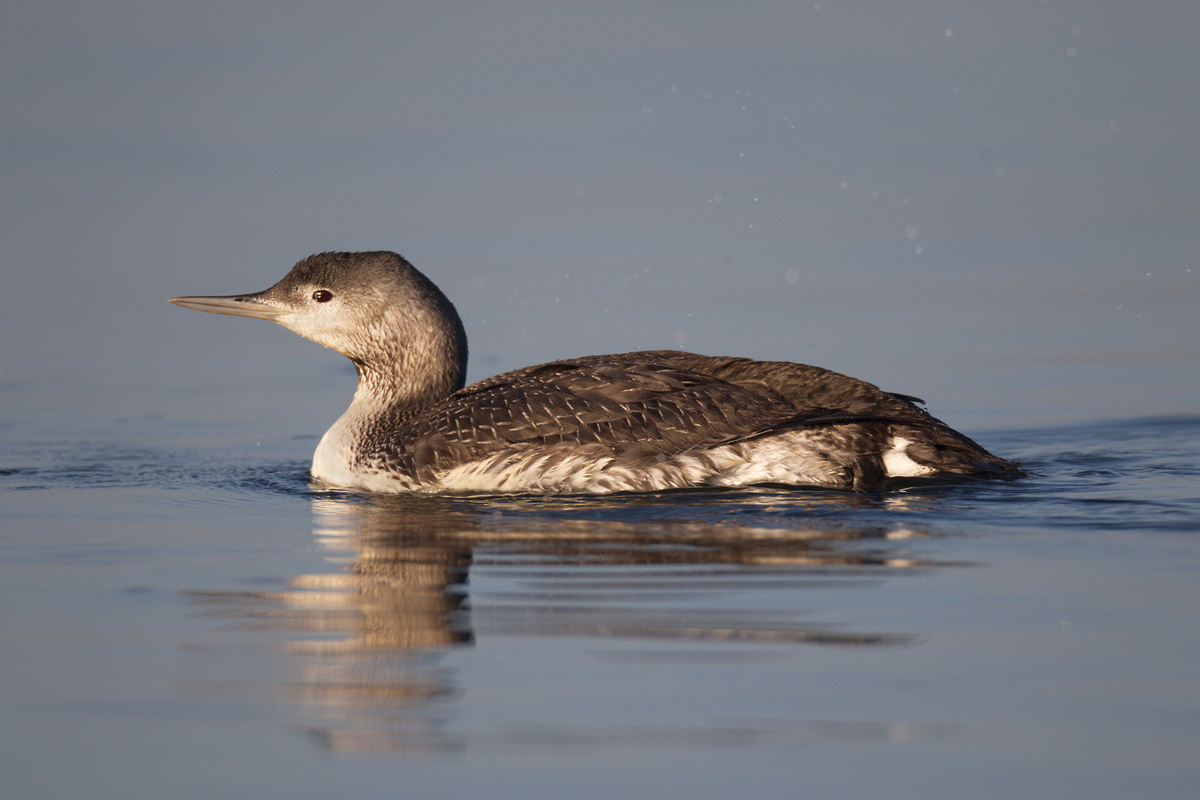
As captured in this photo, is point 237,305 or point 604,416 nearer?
point 604,416

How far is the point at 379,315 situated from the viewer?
8.06 meters

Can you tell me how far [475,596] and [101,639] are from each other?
3.91 ft

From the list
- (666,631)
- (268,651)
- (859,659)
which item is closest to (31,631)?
(268,651)

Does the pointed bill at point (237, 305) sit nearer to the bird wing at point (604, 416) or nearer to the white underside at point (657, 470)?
the bird wing at point (604, 416)

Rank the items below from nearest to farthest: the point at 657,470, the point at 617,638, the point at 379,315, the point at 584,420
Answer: the point at 617,638, the point at 657,470, the point at 584,420, the point at 379,315

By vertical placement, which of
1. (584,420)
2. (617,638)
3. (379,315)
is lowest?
(617,638)

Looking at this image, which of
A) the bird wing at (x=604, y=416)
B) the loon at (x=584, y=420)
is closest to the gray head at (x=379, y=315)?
the loon at (x=584, y=420)

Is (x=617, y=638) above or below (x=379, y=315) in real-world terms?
below

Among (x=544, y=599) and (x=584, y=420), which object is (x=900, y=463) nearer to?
(x=584, y=420)

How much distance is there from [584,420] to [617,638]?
2627 mm

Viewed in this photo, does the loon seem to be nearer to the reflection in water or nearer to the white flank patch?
the white flank patch

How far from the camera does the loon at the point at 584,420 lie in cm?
713

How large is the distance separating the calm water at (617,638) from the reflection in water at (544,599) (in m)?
0.01

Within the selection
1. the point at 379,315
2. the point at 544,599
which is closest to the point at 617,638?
the point at 544,599
